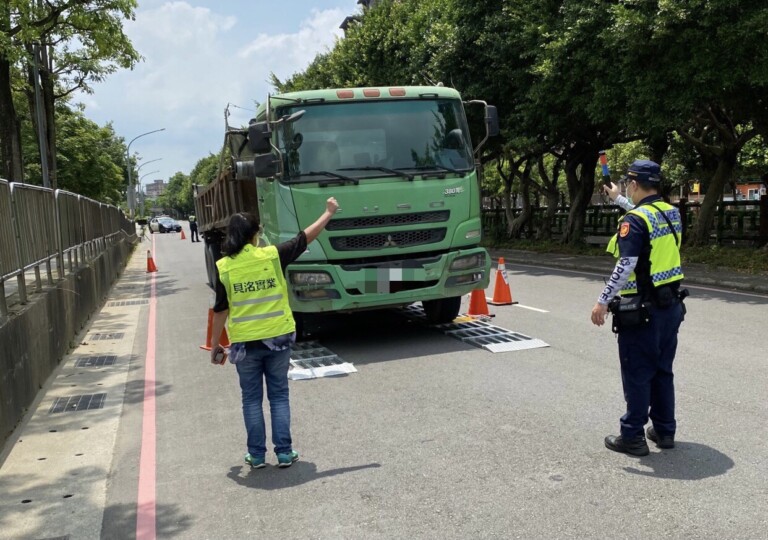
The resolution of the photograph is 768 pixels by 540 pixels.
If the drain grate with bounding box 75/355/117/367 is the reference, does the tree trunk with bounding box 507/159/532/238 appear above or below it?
above

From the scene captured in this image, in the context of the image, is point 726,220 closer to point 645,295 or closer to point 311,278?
point 311,278

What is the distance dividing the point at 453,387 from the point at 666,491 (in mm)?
2518

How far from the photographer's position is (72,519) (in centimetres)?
397

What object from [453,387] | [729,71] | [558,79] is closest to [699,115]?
[558,79]

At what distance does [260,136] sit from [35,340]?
3.11 metres

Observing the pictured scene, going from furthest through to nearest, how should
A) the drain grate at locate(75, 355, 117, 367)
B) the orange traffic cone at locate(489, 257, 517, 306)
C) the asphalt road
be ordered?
the orange traffic cone at locate(489, 257, 517, 306), the drain grate at locate(75, 355, 117, 367), the asphalt road

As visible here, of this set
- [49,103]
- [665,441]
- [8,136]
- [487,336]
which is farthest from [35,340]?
[49,103]

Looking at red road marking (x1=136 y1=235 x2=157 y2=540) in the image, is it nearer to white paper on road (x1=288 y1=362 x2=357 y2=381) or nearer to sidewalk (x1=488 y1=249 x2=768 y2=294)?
white paper on road (x1=288 y1=362 x2=357 y2=381)

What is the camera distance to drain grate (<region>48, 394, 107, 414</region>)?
6293 millimetres

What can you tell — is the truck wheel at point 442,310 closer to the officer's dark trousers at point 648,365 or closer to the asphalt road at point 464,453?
the asphalt road at point 464,453

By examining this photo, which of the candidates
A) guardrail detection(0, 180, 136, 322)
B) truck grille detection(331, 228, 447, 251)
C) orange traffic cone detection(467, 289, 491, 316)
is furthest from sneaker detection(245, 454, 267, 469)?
orange traffic cone detection(467, 289, 491, 316)

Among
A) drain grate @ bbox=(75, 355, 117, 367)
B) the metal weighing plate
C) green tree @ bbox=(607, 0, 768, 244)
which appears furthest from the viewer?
green tree @ bbox=(607, 0, 768, 244)

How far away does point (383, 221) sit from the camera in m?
7.52

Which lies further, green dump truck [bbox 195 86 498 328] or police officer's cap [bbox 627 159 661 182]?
green dump truck [bbox 195 86 498 328]
